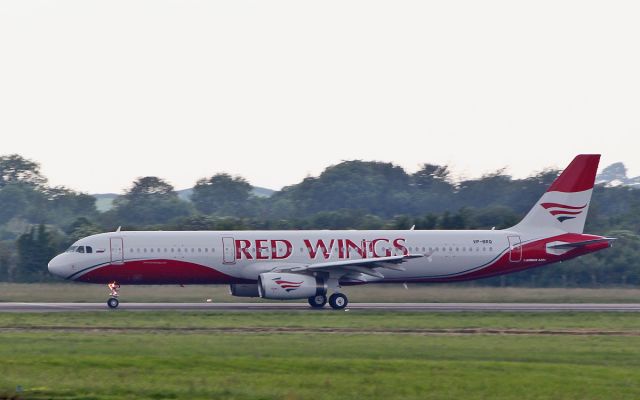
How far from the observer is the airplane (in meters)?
47.3

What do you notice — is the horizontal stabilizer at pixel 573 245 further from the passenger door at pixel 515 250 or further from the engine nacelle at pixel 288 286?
the engine nacelle at pixel 288 286

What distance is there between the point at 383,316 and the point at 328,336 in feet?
27.9

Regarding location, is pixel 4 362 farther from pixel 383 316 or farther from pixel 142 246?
pixel 142 246

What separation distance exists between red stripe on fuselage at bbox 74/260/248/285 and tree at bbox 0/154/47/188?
97429 mm

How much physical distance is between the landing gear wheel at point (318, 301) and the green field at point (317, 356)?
5985 mm

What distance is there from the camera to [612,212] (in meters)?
116

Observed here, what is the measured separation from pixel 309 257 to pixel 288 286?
2863mm

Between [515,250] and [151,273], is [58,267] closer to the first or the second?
[151,273]

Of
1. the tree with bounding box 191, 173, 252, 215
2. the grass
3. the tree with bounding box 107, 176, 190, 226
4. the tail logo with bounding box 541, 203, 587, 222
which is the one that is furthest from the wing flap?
the tree with bounding box 191, 173, 252, 215

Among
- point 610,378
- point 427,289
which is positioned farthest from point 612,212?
point 610,378

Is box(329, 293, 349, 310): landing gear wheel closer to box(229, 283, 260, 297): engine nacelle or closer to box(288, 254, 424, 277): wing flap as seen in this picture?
box(288, 254, 424, 277): wing flap

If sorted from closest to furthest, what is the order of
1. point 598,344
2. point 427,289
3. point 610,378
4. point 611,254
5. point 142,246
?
point 610,378 → point 598,344 → point 142,246 → point 427,289 → point 611,254

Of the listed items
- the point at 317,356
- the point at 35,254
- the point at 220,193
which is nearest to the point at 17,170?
the point at 220,193

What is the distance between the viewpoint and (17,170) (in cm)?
14262
